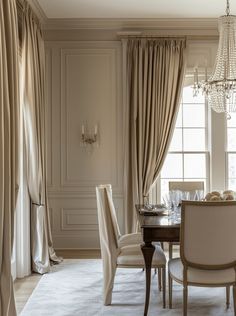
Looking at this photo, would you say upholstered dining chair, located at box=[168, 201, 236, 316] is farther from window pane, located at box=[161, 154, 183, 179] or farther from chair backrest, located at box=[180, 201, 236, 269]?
window pane, located at box=[161, 154, 183, 179]

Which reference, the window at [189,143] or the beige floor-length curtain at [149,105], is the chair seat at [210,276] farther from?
the window at [189,143]

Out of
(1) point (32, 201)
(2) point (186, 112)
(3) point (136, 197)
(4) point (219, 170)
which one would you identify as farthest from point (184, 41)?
(1) point (32, 201)

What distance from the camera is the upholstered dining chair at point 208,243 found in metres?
3.01

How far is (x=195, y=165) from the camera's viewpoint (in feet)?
19.1

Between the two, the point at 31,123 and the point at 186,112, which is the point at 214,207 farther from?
the point at 186,112

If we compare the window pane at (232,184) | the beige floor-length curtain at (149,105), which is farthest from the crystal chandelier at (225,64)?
the window pane at (232,184)

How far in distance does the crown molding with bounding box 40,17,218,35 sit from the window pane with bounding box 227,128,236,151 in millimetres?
1333

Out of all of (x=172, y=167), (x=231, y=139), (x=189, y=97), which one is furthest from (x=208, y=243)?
(x=189, y=97)

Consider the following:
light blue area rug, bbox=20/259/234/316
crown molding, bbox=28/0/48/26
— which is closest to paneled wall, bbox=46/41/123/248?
crown molding, bbox=28/0/48/26

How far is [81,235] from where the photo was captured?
18.8ft

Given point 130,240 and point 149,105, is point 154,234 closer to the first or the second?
point 130,240

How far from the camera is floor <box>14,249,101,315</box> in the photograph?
380 cm

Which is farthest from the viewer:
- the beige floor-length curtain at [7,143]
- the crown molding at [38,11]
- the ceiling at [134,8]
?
the ceiling at [134,8]

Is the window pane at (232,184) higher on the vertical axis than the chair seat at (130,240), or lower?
higher
